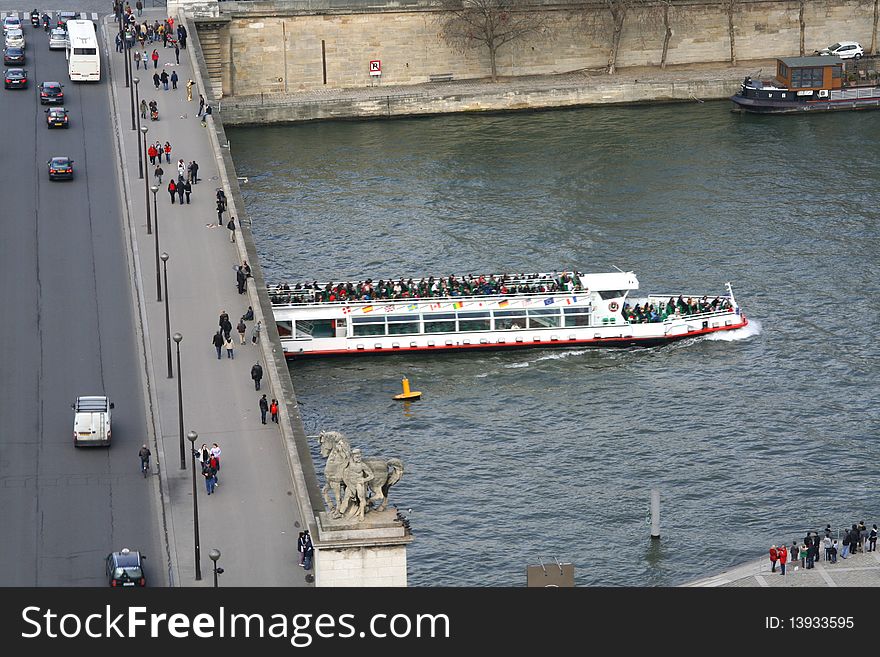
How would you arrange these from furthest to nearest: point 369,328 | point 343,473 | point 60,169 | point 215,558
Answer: point 60,169
point 369,328
point 215,558
point 343,473

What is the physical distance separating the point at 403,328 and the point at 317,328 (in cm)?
381

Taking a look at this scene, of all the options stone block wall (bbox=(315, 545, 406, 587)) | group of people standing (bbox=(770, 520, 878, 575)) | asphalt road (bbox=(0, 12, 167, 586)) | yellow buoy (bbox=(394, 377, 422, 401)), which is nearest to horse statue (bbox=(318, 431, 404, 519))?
stone block wall (bbox=(315, 545, 406, 587))

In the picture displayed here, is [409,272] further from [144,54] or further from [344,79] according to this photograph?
[344,79]

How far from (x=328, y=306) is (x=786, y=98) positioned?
158ft

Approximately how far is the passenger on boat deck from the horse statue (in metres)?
36.9

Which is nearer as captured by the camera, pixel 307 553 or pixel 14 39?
pixel 307 553

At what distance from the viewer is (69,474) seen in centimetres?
8194

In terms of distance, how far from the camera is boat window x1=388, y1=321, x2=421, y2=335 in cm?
10650

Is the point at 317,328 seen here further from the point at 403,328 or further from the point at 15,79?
the point at 15,79

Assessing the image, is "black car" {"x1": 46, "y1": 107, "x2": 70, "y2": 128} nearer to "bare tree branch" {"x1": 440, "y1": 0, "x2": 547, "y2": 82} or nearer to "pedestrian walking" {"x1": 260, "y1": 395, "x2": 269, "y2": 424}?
"bare tree branch" {"x1": 440, "y1": 0, "x2": 547, "y2": 82}

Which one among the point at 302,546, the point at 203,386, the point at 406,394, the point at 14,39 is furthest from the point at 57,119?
the point at 302,546

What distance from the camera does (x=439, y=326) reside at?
107125 mm

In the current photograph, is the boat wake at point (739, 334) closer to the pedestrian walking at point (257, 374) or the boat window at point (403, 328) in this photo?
the boat window at point (403, 328)
